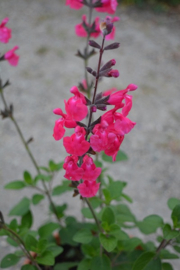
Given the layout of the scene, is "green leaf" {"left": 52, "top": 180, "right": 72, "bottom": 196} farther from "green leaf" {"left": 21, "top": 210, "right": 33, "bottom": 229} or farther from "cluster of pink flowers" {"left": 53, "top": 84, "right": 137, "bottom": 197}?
"cluster of pink flowers" {"left": 53, "top": 84, "right": 137, "bottom": 197}

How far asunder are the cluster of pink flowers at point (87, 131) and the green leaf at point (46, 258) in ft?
0.93

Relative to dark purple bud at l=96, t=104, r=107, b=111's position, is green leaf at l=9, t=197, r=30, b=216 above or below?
below

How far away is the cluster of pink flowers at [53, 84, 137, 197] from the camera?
621 millimetres

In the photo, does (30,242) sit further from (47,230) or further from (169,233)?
(169,233)

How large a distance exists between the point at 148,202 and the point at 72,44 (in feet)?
5.85

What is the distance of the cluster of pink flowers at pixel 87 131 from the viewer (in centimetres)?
62

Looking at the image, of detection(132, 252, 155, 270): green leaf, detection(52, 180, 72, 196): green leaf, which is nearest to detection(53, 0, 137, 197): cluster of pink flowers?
detection(132, 252, 155, 270): green leaf

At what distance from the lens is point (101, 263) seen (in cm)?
88

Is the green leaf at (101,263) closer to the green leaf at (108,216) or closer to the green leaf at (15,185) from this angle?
the green leaf at (108,216)

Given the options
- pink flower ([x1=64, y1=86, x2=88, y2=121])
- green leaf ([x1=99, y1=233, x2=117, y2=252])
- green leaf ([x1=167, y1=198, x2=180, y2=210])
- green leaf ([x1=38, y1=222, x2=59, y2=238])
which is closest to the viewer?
pink flower ([x1=64, y1=86, x2=88, y2=121])

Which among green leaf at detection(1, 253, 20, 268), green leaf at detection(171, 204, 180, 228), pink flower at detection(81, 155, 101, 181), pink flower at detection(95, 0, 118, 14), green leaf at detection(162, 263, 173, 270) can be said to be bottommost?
green leaf at detection(1, 253, 20, 268)

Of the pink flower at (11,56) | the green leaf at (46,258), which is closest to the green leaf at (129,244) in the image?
the green leaf at (46,258)

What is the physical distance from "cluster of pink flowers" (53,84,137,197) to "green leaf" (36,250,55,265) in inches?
11.2

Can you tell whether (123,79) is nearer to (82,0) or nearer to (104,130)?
(82,0)
